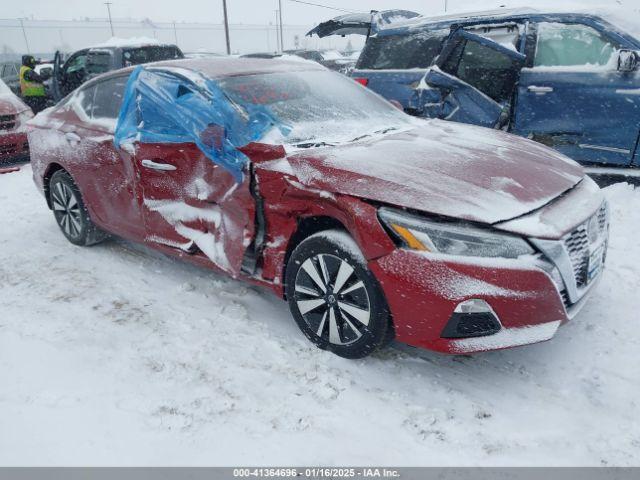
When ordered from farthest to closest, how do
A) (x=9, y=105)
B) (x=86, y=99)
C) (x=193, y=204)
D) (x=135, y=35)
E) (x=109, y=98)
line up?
(x=135, y=35) → (x=9, y=105) → (x=86, y=99) → (x=109, y=98) → (x=193, y=204)

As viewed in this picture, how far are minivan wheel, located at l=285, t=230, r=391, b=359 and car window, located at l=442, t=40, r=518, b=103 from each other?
3589 millimetres

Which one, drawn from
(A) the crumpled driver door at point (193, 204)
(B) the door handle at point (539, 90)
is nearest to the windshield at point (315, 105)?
(A) the crumpled driver door at point (193, 204)

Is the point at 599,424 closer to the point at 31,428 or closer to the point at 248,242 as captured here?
the point at 248,242

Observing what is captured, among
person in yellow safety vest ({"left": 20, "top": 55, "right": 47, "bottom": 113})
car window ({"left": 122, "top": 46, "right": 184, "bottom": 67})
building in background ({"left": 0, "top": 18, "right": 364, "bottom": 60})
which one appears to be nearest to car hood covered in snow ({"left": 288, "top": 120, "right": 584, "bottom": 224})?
car window ({"left": 122, "top": 46, "right": 184, "bottom": 67})

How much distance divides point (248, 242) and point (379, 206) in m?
0.90

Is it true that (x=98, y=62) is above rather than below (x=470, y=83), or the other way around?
below

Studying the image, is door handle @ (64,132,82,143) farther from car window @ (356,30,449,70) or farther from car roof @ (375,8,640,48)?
car roof @ (375,8,640,48)

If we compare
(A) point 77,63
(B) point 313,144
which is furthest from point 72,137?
(A) point 77,63

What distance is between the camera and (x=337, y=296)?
2.72 m

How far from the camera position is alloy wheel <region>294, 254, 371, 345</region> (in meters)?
2.64

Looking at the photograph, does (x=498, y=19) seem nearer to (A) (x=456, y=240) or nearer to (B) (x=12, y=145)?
(A) (x=456, y=240)

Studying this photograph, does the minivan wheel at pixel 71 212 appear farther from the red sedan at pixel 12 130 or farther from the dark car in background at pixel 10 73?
the dark car in background at pixel 10 73

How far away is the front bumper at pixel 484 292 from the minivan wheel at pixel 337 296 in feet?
0.33

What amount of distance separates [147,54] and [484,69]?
20.4 feet
